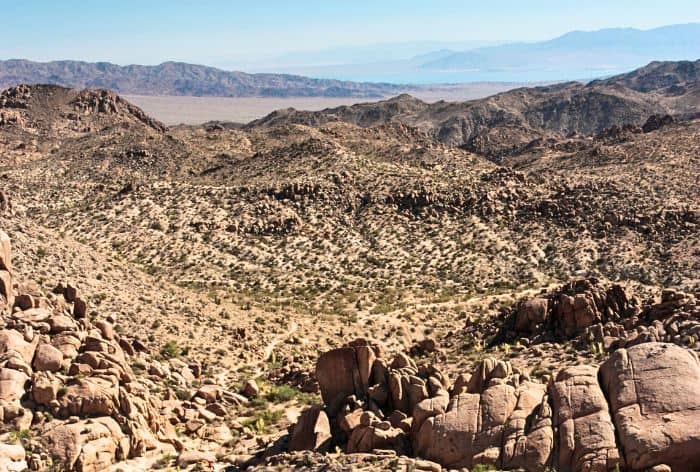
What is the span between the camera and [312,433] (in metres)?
20.5

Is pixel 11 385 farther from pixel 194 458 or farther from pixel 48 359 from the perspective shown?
pixel 194 458

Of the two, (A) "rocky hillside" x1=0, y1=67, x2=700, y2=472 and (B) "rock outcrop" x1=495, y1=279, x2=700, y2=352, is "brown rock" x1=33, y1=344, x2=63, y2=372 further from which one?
(B) "rock outcrop" x1=495, y1=279, x2=700, y2=352

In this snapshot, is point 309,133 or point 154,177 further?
point 309,133

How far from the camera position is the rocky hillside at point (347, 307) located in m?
18.3

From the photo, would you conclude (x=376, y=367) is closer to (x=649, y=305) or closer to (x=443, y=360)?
(x=443, y=360)

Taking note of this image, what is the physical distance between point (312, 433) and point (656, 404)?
33.3 ft

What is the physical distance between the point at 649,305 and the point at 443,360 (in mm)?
9664

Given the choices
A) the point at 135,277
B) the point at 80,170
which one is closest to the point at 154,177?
the point at 80,170

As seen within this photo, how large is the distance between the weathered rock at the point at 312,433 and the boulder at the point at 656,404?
862 centimetres

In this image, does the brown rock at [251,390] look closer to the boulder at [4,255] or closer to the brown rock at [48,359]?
the brown rock at [48,359]

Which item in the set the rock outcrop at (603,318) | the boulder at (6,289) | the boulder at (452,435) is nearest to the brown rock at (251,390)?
the boulder at (6,289)

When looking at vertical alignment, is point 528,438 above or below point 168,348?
above

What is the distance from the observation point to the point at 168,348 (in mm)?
31812

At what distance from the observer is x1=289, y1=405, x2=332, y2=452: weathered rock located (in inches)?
795
